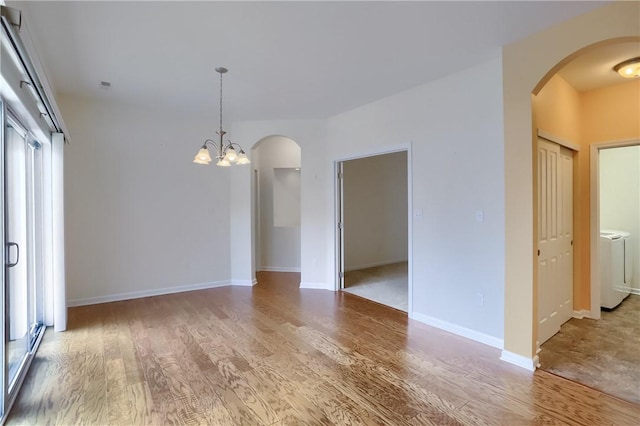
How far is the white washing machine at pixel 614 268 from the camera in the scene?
13.3ft

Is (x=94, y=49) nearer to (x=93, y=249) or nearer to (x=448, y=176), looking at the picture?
(x=93, y=249)

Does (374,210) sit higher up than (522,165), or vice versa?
(522,165)

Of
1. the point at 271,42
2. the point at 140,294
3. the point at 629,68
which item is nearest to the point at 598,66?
the point at 629,68

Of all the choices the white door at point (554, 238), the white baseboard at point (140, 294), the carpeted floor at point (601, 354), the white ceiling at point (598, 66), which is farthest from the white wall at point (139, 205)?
the white ceiling at point (598, 66)

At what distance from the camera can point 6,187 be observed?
2.15 meters

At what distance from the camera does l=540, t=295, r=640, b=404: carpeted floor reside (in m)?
2.43

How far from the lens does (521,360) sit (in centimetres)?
266

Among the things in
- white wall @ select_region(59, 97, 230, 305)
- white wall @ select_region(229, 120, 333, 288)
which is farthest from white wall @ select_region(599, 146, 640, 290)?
white wall @ select_region(59, 97, 230, 305)

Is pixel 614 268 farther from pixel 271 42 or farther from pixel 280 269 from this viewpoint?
pixel 280 269

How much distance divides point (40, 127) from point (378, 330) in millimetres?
3953

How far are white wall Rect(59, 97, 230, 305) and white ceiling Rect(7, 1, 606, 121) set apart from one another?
0.76 metres

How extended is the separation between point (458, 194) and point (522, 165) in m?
0.75

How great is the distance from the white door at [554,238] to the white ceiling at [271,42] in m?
1.33

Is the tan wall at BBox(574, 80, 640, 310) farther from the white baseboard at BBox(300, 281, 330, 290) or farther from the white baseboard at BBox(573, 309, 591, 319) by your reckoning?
the white baseboard at BBox(300, 281, 330, 290)
